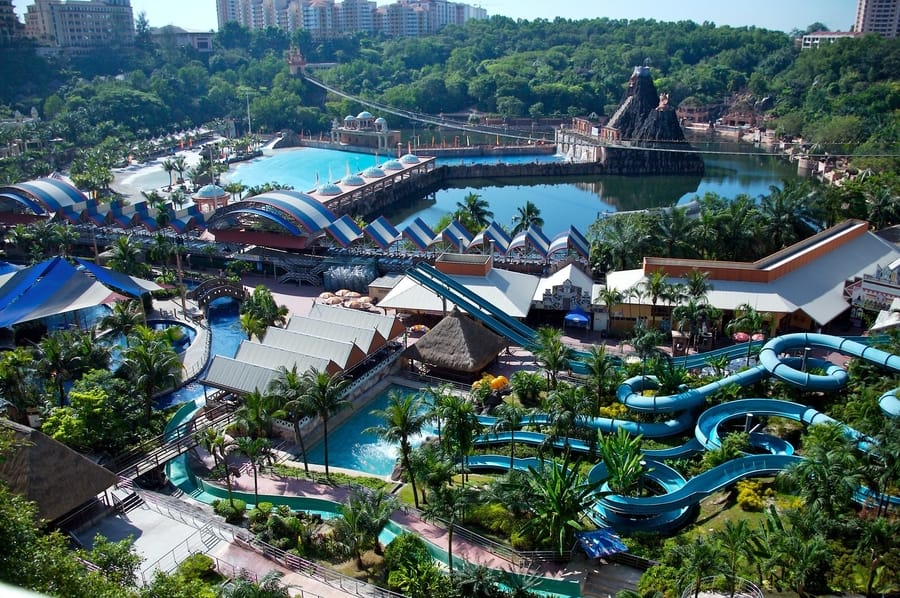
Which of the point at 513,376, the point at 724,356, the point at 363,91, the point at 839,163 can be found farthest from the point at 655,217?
the point at 363,91

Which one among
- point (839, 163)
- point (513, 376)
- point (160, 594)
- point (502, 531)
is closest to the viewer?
point (160, 594)

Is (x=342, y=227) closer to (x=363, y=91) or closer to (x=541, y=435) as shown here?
(x=541, y=435)

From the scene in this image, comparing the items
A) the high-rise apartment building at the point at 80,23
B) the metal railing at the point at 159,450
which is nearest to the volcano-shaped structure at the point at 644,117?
the metal railing at the point at 159,450

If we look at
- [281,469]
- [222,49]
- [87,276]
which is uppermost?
[222,49]

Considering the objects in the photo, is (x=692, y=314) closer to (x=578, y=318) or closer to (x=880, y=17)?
(x=578, y=318)

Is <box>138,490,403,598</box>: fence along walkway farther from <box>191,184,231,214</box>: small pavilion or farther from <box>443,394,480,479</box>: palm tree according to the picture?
<box>191,184,231,214</box>: small pavilion

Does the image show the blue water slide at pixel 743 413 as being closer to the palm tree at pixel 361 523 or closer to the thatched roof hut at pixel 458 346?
the thatched roof hut at pixel 458 346

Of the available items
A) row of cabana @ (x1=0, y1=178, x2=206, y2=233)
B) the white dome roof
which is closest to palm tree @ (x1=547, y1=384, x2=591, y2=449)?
row of cabana @ (x1=0, y1=178, x2=206, y2=233)
